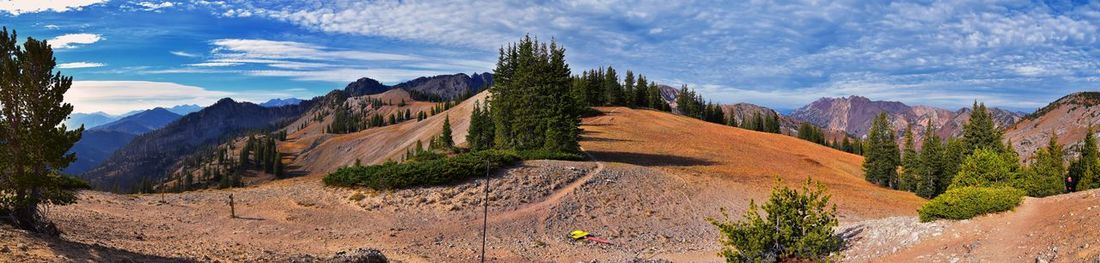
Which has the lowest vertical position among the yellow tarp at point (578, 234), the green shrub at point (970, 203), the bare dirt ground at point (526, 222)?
the yellow tarp at point (578, 234)

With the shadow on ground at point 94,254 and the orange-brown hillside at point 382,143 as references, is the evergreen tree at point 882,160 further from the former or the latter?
the shadow on ground at point 94,254

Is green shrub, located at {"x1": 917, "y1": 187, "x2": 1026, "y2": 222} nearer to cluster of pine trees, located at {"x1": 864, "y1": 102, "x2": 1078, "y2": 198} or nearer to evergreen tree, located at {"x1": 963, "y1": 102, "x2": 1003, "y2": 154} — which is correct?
cluster of pine trees, located at {"x1": 864, "y1": 102, "x2": 1078, "y2": 198}

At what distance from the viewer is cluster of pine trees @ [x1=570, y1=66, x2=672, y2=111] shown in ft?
358

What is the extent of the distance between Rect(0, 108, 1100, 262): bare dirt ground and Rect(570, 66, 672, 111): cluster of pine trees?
55612mm

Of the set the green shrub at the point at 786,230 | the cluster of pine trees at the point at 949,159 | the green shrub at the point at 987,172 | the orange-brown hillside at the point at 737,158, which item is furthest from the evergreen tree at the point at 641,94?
the green shrub at the point at 786,230

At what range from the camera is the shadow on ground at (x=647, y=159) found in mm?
52969

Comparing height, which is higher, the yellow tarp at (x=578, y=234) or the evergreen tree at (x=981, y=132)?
the evergreen tree at (x=981, y=132)

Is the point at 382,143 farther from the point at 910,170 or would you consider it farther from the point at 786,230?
the point at 786,230

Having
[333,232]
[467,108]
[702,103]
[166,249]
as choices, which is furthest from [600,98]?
[166,249]

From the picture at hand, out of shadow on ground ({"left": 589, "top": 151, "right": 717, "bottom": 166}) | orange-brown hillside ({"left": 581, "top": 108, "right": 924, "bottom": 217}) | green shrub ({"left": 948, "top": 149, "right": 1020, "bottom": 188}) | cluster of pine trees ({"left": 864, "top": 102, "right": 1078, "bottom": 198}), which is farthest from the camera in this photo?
shadow on ground ({"left": 589, "top": 151, "right": 717, "bottom": 166})

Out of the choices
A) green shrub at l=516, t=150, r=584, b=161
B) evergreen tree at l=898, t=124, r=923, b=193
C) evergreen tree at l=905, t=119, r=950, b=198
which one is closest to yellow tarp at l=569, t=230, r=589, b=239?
green shrub at l=516, t=150, r=584, b=161

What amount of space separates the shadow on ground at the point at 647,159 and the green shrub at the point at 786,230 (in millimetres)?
36162

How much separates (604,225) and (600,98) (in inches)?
3264

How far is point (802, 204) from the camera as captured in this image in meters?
14.8
